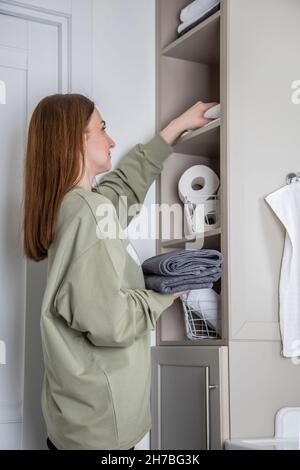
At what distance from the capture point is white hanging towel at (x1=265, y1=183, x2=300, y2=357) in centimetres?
172

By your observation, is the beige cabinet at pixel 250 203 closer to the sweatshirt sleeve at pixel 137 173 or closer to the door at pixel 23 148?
the sweatshirt sleeve at pixel 137 173

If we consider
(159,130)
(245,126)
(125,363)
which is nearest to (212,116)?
(245,126)

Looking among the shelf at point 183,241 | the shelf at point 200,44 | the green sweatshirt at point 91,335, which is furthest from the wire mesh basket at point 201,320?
the shelf at point 200,44

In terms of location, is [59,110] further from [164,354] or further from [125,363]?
[164,354]

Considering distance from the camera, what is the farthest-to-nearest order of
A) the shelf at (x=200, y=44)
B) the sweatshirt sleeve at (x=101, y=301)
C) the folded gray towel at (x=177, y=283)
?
the shelf at (x=200, y=44) → the folded gray towel at (x=177, y=283) → the sweatshirt sleeve at (x=101, y=301)

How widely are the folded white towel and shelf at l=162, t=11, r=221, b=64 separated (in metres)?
0.05

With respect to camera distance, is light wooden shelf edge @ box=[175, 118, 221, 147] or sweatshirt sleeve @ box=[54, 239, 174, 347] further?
light wooden shelf edge @ box=[175, 118, 221, 147]

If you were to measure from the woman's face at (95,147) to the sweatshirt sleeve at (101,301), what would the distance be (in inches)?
11.5

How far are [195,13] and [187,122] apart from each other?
0.34m

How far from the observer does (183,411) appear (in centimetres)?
177

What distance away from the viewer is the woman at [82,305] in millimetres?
1379

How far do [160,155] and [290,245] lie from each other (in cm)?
47

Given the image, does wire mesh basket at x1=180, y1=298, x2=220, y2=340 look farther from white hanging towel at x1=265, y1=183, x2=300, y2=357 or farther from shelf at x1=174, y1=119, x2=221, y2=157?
shelf at x1=174, y1=119, x2=221, y2=157

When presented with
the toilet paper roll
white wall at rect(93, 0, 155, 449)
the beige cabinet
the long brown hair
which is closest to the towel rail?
the beige cabinet
